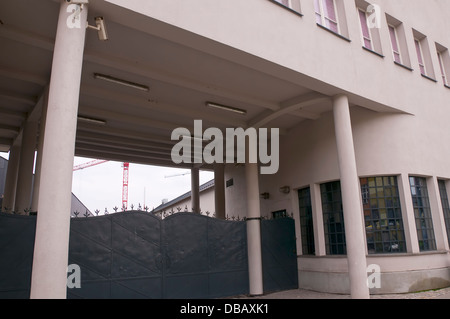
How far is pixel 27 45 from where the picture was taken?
6.83m

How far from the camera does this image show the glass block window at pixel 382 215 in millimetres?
9414

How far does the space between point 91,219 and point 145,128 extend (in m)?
4.45

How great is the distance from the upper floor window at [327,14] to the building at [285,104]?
5cm

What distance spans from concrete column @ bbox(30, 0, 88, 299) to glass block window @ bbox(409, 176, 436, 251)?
9065 millimetres

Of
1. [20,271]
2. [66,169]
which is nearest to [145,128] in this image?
[20,271]

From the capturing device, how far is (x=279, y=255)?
10.9m

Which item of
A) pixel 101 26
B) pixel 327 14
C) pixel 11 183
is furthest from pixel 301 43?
pixel 11 183

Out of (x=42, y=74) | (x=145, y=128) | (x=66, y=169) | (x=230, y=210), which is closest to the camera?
(x=66, y=169)

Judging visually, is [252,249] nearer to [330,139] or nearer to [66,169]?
[330,139]

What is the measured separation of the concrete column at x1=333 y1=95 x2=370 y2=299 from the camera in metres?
7.68

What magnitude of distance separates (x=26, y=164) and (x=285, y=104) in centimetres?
750
